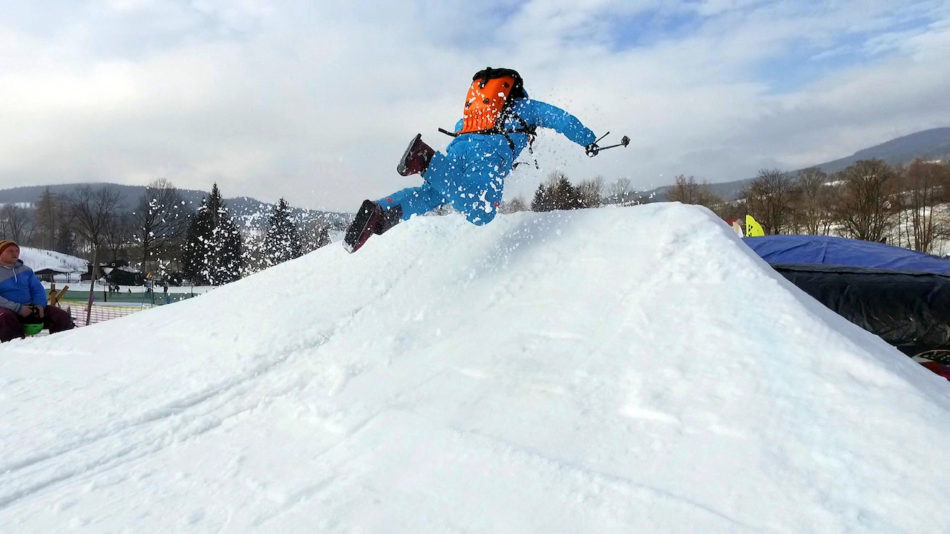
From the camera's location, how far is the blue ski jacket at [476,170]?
3.56 m

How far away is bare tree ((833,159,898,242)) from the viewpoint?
3524 centimetres

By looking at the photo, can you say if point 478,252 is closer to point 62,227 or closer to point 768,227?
point 768,227

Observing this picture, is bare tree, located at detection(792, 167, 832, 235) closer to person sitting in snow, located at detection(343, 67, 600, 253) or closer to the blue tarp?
the blue tarp

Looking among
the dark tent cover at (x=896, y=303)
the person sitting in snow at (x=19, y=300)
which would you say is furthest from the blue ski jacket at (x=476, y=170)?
the person sitting in snow at (x=19, y=300)

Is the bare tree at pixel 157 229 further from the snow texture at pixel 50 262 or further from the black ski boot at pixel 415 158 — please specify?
the black ski boot at pixel 415 158

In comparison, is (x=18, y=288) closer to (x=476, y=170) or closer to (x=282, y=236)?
(x=476, y=170)

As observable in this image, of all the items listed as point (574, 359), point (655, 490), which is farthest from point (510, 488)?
point (574, 359)

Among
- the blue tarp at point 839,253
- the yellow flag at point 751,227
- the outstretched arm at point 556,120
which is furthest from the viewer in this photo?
the yellow flag at point 751,227

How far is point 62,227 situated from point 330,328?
95232mm

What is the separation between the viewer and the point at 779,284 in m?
2.23

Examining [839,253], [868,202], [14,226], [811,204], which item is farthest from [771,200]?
[14,226]

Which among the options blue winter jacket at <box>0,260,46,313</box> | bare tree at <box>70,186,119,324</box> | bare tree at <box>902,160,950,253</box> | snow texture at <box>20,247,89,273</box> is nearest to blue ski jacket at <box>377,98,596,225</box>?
blue winter jacket at <box>0,260,46,313</box>

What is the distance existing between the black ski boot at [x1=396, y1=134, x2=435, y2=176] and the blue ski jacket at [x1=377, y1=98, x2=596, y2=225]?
0.23ft

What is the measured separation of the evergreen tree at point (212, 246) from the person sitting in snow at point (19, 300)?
1328 inches
